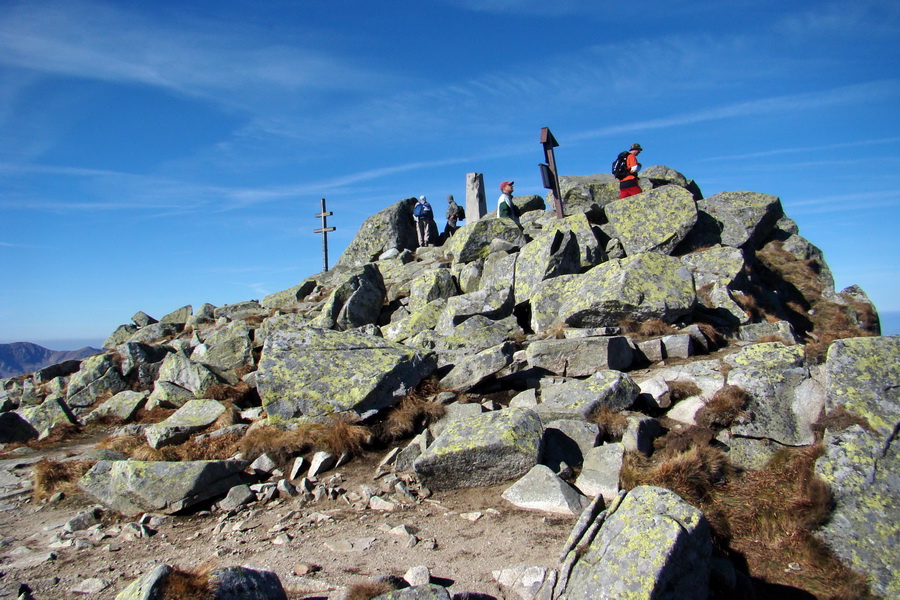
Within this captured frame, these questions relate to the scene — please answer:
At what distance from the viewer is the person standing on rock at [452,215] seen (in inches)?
1277

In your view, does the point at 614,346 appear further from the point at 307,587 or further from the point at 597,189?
the point at 597,189

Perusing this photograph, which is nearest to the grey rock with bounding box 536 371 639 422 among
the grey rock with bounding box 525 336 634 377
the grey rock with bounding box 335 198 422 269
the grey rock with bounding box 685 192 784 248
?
the grey rock with bounding box 525 336 634 377

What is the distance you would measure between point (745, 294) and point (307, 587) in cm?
1619

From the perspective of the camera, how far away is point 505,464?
27.7ft

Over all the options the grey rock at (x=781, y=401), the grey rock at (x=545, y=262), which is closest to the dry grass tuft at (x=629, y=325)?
the grey rock at (x=545, y=262)

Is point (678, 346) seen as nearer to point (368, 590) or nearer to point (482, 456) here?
point (482, 456)

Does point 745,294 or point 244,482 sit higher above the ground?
point 745,294

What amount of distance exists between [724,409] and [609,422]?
1.88m

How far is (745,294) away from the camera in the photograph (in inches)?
696

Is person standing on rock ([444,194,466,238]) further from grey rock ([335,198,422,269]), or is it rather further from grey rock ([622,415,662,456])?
grey rock ([622,415,662,456])

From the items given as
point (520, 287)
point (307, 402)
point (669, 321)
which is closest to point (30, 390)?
point (307, 402)

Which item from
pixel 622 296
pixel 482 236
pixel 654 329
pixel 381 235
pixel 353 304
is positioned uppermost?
pixel 381 235

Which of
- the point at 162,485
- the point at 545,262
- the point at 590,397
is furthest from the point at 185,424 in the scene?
the point at 545,262

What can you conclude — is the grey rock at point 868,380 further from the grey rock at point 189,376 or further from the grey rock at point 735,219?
the grey rock at point 189,376
